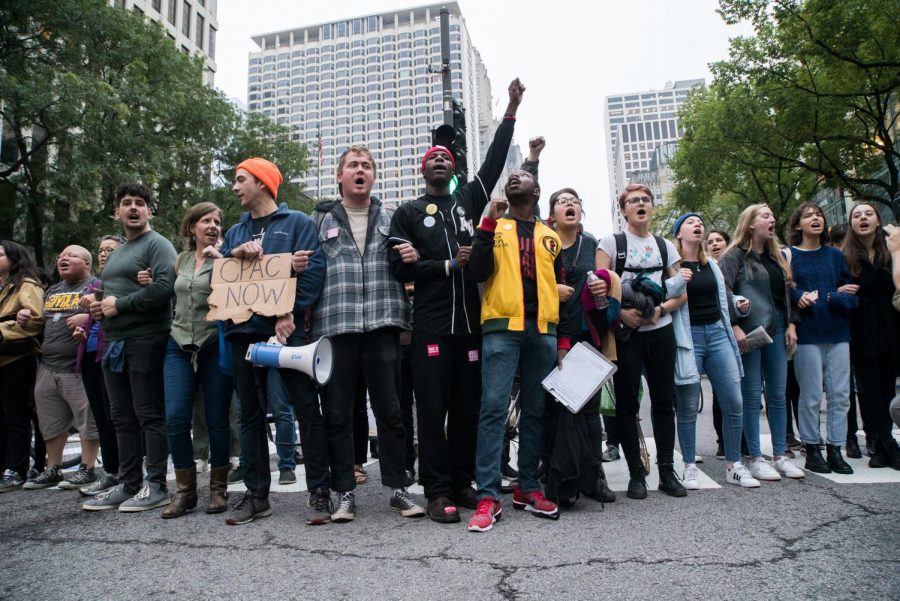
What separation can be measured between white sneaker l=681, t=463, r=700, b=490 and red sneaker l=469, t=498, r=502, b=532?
5.31 ft

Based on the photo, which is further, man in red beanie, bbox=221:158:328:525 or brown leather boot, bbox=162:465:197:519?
brown leather boot, bbox=162:465:197:519

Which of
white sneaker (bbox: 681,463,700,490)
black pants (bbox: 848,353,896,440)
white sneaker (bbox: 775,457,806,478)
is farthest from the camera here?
black pants (bbox: 848,353,896,440)

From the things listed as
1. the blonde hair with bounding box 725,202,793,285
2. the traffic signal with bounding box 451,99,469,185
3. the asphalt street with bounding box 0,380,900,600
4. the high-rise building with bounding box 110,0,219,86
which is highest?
the high-rise building with bounding box 110,0,219,86

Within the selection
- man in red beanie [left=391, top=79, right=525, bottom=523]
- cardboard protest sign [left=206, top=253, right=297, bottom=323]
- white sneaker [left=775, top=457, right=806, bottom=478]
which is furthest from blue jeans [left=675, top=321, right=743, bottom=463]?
cardboard protest sign [left=206, top=253, right=297, bottom=323]

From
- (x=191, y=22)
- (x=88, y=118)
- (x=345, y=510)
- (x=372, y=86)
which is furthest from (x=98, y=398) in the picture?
(x=372, y=86)

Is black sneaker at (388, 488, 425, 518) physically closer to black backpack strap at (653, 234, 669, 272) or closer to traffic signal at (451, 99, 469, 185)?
black backpack strap at (653, 234, 669, 272)

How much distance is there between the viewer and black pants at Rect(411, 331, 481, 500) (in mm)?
3979

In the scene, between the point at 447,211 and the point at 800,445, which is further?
the point at 800,445

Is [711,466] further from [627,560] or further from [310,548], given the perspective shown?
[310,548]

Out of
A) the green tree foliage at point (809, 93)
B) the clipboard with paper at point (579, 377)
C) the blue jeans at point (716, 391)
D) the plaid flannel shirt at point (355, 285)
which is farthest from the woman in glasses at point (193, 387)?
the green tree foliage at point (809, 93)

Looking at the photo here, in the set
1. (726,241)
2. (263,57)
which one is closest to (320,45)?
(263,57)

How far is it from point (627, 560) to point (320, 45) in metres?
179

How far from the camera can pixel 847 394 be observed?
503 centimetres

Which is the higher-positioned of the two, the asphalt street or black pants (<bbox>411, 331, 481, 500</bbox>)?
black pants (<bbox>411, 331, 481, 500</bbox>)
